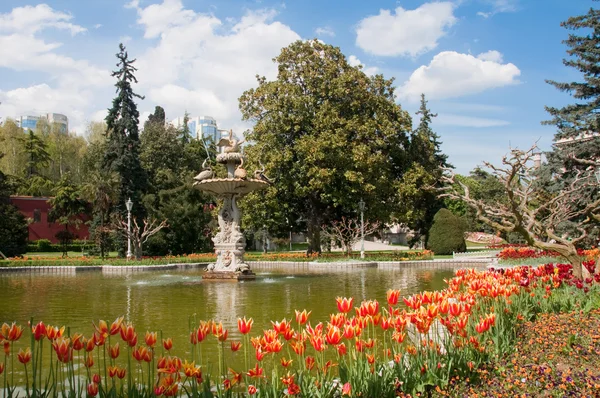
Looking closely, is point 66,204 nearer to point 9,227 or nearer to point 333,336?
point 9,227

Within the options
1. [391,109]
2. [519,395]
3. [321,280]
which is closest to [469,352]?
[519,395]

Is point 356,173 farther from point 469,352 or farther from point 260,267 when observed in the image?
point 469,352

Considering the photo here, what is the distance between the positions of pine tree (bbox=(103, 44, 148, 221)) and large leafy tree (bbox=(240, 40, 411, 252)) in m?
8.30

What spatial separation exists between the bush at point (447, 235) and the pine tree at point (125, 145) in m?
18.9

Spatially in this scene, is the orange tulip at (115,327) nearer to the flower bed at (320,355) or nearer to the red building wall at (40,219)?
the flower bed at (320,355)

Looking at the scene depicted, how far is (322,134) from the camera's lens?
90.5ft

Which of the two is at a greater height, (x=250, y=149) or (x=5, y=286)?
(x=250, y=149)

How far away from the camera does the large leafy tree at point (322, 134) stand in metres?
27.6

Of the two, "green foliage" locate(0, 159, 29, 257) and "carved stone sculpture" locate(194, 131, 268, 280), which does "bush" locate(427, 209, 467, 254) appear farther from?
"green foliage" locate(0, 159, 29, 257)

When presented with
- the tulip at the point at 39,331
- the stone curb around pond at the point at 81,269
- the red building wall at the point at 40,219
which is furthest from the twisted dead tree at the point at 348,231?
the tulip at the point at 39,331

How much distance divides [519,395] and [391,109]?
27643 mm

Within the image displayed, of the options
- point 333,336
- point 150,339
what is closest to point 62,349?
point 150,339

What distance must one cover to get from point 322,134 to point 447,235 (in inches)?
455

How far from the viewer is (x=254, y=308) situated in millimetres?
10516
